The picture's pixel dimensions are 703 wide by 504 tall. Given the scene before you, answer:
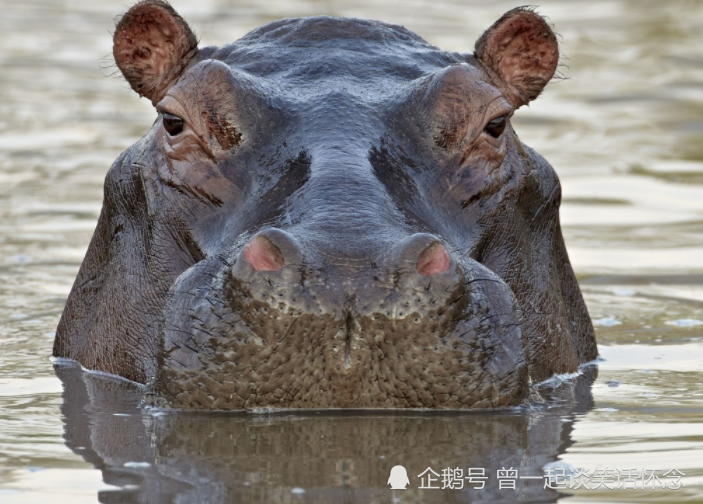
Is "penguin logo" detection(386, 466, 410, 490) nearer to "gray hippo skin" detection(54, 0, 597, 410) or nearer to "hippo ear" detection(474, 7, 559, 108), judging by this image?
"gray hippo skin" detection(54, 0, 597, 410)

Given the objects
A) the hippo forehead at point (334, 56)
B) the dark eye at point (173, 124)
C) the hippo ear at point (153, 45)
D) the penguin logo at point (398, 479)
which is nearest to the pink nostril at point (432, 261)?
the penguin logo at point (398, 479)

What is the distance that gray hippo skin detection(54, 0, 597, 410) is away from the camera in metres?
5.37

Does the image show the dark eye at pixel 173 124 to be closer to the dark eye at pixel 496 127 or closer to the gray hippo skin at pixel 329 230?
the gray hippo skin at pixel 329 230

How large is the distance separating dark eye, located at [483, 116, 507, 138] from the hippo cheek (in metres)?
1.17

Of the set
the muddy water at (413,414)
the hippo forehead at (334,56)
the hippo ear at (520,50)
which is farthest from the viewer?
the hippo ear at (520,50)

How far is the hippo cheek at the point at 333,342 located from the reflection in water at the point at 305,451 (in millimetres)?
83

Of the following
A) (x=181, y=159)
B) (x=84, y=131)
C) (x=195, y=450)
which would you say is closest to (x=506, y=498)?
(x=195, y=450)

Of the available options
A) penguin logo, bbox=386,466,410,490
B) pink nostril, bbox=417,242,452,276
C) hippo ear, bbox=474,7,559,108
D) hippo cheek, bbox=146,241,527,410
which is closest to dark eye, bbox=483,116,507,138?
hippo ear, bbox=474,7,559,108

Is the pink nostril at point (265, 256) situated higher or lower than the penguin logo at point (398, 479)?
higher

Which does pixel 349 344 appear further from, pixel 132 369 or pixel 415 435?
pixel 132 369

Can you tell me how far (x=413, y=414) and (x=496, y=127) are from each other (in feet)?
5.36

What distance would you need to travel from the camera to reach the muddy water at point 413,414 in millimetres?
4977

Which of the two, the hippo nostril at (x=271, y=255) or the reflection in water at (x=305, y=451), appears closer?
the reflection in water at (x=305, y=451)

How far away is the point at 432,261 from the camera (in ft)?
17.6
